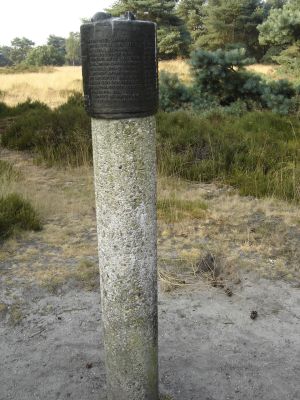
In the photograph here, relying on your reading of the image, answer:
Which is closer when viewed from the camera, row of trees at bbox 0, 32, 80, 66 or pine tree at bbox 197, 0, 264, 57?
pine tree at bbox 197, 0, 264, 57

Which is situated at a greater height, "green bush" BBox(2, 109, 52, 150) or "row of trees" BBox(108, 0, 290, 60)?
"row of trees" BBox(108, 0, 290, 60)

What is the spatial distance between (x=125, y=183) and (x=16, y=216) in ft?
11.6

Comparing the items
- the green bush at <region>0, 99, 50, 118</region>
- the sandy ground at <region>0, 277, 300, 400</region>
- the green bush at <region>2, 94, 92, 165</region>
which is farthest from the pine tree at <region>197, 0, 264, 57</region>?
the sandy ground at <region>0, 277, 300, 400</region>

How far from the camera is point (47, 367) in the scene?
2951mm

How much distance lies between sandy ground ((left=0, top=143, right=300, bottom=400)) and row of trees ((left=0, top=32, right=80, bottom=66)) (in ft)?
112

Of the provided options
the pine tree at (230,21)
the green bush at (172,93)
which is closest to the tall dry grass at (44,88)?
the green bush at (172,93)

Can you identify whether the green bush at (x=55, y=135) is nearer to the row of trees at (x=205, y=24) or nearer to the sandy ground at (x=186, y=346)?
the sandy ground at (x=186, y=346)

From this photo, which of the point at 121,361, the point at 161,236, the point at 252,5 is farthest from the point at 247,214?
the point at 252,5

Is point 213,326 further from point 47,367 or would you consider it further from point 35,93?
point 35,93

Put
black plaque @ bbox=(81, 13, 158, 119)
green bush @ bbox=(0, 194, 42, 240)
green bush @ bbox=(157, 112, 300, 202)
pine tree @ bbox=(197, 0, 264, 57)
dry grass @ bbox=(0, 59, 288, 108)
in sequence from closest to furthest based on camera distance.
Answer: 1. black plaque @ bbox=(81, 13, 158, 119)
2. green bush @ bbox=(0, 194, 42, 240)
3. green bush @ bbox=(157, 112, 300, 202)
4. dry grass @ bbox=(0, 59, 288, 108)
5. pine tree @ bbox=(197, 0, 264, 57)

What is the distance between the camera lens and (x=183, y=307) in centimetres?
363

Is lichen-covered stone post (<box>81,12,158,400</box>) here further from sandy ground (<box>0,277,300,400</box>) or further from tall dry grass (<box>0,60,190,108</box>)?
tall dry grass (<box>0,60,190,108</box>)

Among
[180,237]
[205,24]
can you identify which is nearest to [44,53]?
[205,24]

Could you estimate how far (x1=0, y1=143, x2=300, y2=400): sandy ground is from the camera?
9.27ft
